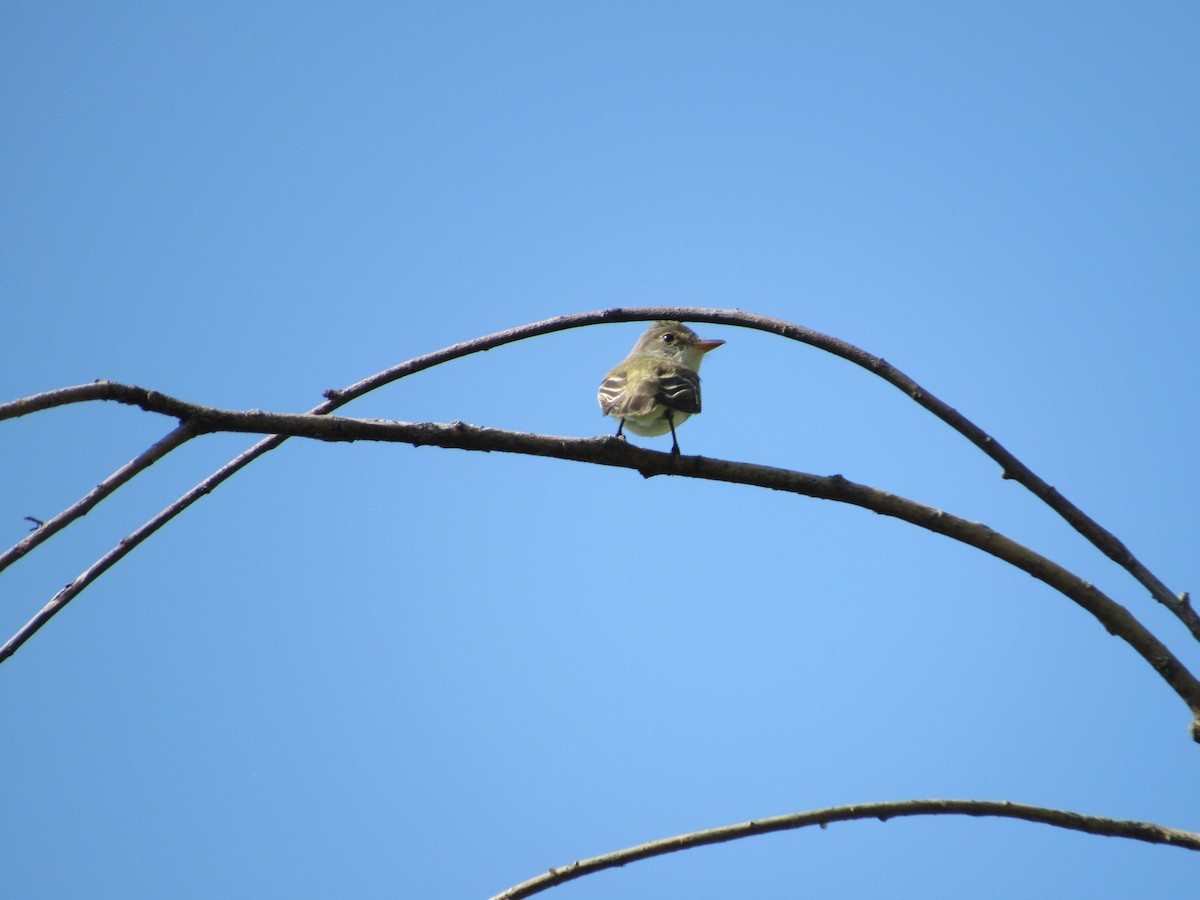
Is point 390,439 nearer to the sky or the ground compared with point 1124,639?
nearer to the ground

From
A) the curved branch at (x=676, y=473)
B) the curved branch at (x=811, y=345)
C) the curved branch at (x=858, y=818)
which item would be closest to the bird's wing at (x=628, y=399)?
the curved branch at (x=811, y=345)

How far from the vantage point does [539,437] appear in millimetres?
2750

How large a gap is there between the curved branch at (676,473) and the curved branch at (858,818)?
26 centimetres

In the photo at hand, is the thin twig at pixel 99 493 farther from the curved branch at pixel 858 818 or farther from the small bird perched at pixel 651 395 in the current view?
the small bird perched at pixel 651 395

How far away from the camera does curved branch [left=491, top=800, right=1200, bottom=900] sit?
8.13ft

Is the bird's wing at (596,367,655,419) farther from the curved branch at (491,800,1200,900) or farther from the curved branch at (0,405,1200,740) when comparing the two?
the curved branch at (491,800,1200,900)

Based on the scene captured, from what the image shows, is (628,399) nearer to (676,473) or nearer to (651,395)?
(651,395)

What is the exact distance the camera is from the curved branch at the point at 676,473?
2.44 meters

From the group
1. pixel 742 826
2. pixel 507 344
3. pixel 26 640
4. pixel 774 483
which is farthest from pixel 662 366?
pixel 26 640

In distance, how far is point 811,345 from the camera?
309cm

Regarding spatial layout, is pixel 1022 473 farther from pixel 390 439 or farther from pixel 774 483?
pixel 390 439

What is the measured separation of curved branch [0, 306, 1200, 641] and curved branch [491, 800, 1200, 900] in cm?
48

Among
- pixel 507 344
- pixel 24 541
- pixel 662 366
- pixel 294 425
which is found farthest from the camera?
pixel 662 366

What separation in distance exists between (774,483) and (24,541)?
70.1 inches
